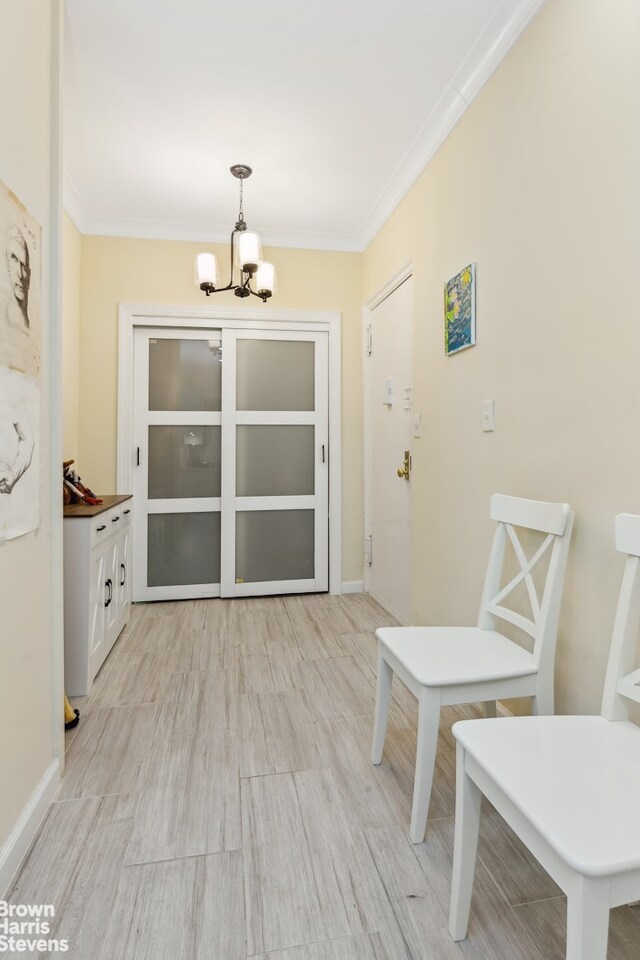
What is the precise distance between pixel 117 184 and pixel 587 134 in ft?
8.39

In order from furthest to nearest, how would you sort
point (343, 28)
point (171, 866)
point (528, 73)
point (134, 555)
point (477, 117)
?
point (134, 555) → point (477, 117) → point (343, 28) → point (528, 73) → point (171, 866)

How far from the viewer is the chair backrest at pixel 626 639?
3.74 ft

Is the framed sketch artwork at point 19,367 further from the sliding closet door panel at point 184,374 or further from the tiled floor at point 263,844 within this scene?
the sliding closet door panel at point 184,374

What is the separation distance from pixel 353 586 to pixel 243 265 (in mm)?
2299

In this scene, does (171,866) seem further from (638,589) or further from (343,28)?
(343,28)

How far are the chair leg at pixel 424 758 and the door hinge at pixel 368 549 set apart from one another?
2.28 meters

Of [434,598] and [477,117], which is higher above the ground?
[477,117]

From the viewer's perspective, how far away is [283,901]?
1178 mm

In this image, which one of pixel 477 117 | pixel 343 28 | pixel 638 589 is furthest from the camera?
pixel 477 117

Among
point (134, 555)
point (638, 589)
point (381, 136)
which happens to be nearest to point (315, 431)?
point (134, 555)

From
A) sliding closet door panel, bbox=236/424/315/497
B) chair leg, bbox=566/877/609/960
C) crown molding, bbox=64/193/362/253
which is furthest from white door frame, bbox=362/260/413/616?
chair leg, bbox=566/877/609/960

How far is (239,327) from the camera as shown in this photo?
11.6 ft

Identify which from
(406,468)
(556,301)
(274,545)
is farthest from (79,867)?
(274,545)

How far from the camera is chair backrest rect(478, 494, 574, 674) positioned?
4.68 feet
